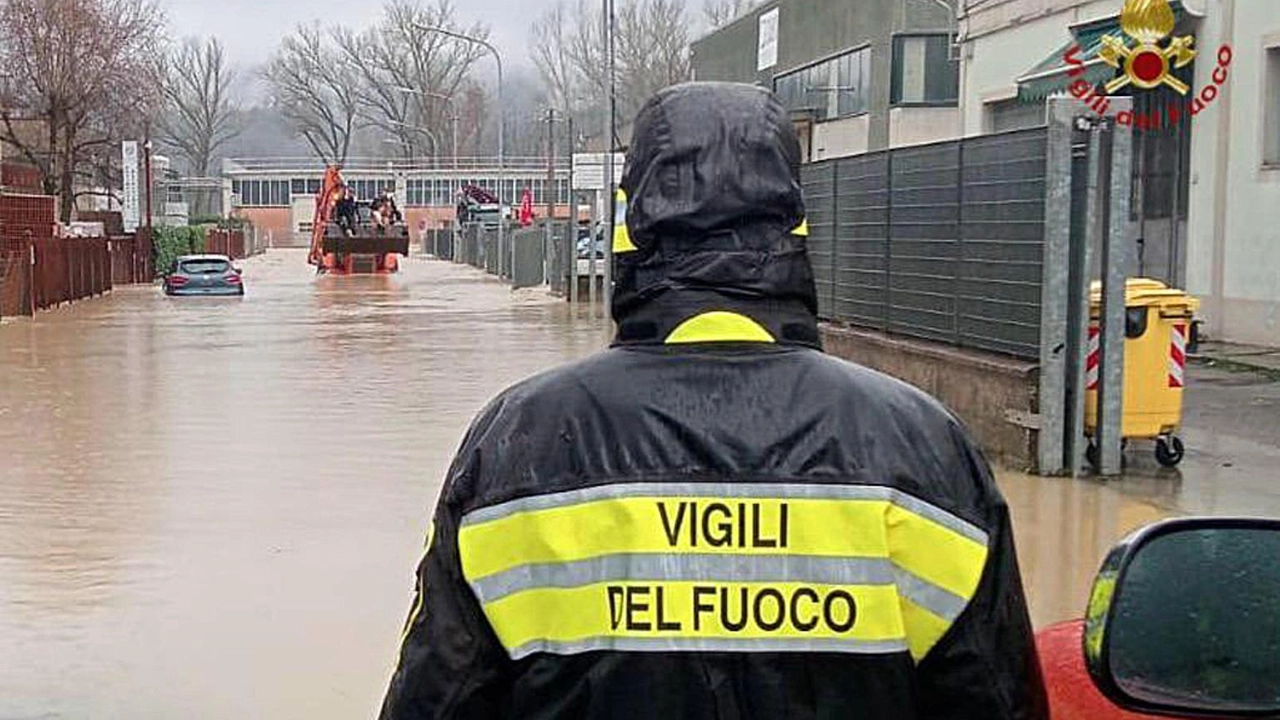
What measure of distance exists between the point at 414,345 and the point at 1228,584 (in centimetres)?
2370

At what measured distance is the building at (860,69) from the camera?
150 ft

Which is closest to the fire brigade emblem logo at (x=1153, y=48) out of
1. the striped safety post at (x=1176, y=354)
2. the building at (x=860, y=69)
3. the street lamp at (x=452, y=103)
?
the striped safety post at (x=1176, y=354)

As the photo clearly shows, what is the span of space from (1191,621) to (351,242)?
5536cm

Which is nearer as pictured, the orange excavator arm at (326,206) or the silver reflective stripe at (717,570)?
the silver reflective stripe at (717,570)

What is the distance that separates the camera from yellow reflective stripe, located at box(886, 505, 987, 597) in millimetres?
2197

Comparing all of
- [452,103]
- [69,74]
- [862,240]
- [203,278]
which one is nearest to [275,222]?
[452,103]

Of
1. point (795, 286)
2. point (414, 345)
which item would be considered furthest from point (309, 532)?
point (414, 345)

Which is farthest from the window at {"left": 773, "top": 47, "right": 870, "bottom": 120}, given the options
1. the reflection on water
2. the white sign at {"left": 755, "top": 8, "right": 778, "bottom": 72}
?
the reflection on water

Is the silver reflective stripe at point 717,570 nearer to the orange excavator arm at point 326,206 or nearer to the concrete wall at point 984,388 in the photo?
the concrete wall at point 984,388

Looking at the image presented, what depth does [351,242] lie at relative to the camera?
56656 millimetres

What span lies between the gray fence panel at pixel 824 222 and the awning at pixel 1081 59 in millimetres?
6682

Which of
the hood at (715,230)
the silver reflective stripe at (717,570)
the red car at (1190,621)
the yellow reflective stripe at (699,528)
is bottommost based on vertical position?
the red car at (1190,621)

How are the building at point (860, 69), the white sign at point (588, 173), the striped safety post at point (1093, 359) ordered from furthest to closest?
the building at point (860, 69) → the white sign at point (588, 173) → the striped safety post at point (1093, 359)

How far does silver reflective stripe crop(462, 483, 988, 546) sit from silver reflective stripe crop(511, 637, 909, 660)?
17 centimetres
